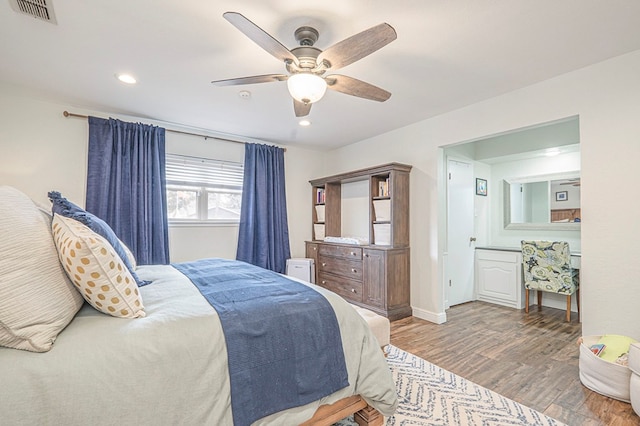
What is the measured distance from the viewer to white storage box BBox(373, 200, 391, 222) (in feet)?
Result: 11.9

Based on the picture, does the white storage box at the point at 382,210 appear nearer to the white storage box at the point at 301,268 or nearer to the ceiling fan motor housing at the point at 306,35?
the white storage box at the point at 301,268

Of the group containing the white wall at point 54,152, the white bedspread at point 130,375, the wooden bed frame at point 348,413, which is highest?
the white wall at point 54,152

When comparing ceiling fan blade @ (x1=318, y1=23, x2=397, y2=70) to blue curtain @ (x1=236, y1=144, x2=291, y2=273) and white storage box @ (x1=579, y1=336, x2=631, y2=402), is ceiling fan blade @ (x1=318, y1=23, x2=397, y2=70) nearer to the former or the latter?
white storage box @ (x1=579, y1=336, x2=631, y2=402)

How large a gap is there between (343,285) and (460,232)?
178 centimetres

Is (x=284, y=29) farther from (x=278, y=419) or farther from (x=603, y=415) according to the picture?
(x=603, y=415)

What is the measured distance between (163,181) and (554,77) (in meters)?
4.06

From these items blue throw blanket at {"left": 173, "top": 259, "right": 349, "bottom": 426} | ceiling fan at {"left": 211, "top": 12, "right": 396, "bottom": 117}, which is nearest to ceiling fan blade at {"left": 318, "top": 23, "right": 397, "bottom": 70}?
ceiling fan at {"left": 211, "top": 12, "right": 396, "bottom": 117}

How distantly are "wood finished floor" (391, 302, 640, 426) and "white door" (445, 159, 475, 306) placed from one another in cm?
33

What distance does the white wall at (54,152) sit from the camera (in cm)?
291

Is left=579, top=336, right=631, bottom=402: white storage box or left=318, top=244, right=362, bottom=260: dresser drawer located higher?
left=318, top=244, right=362, bottom=260: dresser drawer

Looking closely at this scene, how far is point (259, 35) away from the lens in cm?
155

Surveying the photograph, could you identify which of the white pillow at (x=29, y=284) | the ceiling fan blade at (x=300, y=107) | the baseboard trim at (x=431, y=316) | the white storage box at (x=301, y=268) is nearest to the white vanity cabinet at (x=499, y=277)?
the baseboard trim at (x=431, y=316)

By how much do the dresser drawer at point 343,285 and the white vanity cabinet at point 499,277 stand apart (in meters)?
1.90

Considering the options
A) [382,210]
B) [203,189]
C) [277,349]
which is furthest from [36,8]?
[382,210]
